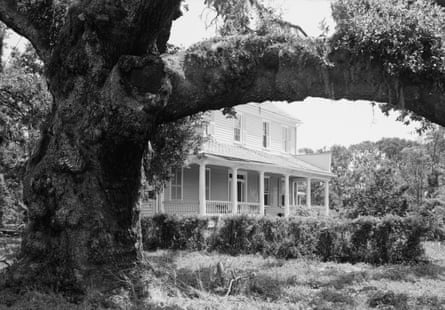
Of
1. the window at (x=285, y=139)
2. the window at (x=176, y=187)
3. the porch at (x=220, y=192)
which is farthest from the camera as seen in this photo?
the window at (x=285, y=139)

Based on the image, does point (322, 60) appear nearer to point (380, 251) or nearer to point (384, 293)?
point (384, 293)

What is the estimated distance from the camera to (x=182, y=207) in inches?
885

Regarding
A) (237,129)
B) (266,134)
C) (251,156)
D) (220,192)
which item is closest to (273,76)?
(251,156)

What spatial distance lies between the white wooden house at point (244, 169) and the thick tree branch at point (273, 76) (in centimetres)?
1196

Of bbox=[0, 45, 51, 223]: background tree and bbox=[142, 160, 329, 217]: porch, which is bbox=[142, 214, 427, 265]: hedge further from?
bbox=[0, 45, 51, 223]: background tree

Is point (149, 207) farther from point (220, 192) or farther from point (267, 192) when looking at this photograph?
point (267, 192)

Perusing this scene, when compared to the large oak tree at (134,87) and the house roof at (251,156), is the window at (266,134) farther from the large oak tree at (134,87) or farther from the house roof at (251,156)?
the large oak tree at (134,87)

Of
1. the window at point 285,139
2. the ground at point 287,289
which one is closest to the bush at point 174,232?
the ground at point 287,289

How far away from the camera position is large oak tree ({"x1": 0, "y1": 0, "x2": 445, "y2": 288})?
22.4 feet

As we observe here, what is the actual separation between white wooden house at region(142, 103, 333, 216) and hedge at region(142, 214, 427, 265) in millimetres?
3919

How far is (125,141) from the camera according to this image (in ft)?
22.2

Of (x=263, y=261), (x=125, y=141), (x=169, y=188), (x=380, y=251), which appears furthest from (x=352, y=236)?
(x=169, y=188)

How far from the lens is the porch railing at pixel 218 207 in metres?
23.0

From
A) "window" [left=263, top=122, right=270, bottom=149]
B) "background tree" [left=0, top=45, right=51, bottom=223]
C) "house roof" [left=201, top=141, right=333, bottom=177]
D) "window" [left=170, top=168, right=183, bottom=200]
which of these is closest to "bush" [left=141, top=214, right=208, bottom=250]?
"background tree" [left=0, top=45, right=51, bottom=223]
